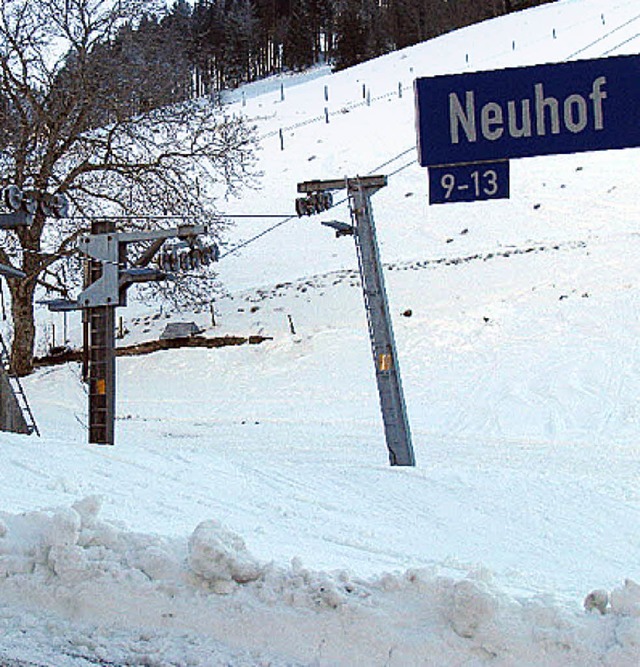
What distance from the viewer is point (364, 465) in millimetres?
10711

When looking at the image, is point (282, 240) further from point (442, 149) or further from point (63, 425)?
point (442, 149)

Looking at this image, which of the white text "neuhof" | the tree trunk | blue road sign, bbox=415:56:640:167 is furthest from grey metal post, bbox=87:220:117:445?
the tree trunk

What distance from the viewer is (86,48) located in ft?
68.7

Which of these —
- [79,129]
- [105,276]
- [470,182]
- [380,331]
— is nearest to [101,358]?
[105,276]

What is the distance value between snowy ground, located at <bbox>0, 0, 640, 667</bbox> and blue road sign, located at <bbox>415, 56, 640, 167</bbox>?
3105 millimetres

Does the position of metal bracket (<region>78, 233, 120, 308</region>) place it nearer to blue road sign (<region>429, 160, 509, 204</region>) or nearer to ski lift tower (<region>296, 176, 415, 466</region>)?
ski lift tower (<region>296, 176, 415, 466</region>)

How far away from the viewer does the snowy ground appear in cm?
369

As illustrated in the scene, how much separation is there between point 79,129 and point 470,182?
588 inches

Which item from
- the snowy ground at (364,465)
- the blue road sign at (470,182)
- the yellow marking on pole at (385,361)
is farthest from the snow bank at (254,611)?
the yellow marking on pole at (385,361)

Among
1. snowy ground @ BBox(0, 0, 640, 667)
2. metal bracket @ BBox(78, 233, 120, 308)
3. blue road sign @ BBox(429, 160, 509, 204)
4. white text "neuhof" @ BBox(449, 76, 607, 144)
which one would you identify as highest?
white text "neuhof" @ BBox(449, 76, 607, 144)

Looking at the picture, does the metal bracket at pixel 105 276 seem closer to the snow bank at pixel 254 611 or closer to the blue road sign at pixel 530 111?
the blue road sign at pixel 530 111

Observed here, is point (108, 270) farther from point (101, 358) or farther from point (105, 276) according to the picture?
point (101, 358)

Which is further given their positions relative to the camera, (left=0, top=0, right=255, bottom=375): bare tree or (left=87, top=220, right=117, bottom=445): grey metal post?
(left=0, top=0, right=255, bottom=375): bare tree

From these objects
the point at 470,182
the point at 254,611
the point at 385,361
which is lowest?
the point at 254,611
